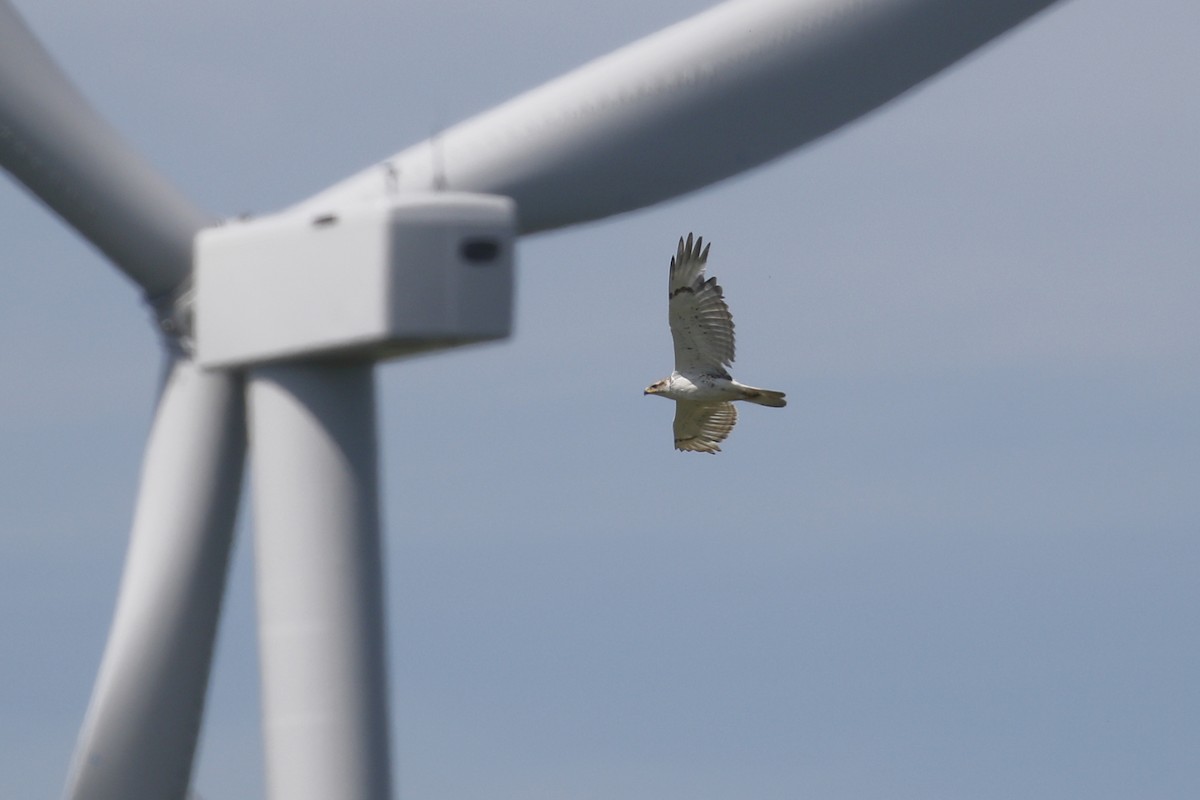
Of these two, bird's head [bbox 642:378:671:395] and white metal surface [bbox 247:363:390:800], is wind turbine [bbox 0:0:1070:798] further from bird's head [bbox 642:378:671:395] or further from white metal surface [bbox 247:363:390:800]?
bird's head [bbox 642:378:671:395]

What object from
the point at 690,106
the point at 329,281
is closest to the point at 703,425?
the point at 690,106

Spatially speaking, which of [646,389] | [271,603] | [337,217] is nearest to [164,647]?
[271,603]

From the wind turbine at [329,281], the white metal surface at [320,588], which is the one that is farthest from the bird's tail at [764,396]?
the white metal surface at [320,588]

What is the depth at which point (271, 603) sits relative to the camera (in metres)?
12.1

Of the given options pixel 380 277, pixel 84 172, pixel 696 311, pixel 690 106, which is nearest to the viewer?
pixel 380 277

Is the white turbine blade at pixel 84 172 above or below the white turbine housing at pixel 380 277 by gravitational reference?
above

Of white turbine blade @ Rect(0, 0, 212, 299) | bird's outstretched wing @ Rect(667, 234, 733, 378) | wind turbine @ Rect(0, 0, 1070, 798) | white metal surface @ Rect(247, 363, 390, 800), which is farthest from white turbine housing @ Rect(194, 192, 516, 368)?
bird's outstretched wing @ Rect(667, 234, 733, 378)

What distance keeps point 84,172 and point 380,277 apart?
343cm

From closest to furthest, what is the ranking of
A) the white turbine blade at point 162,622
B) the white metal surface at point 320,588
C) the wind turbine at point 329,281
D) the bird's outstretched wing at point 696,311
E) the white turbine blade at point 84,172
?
the wind turbine at point 329,281, the white metal surface at point 320,588, the white turbine blade at point 84,172, the white turbine blade at point 162,622, the bird's outstretched wing at point 696,311

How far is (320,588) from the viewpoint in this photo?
470 inches

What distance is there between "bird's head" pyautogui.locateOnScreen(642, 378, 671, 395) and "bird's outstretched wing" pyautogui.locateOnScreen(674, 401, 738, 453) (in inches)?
10.6

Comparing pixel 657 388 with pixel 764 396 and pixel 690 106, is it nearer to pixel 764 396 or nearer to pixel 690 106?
pixel 764 396

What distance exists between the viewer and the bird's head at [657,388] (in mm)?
23844

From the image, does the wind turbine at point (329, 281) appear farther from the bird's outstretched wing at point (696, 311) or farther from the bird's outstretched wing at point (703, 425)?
the bird's outstretched wing at point (703, 425)
